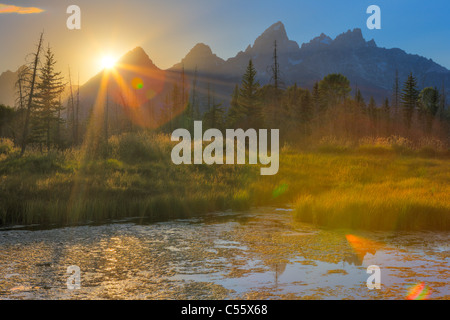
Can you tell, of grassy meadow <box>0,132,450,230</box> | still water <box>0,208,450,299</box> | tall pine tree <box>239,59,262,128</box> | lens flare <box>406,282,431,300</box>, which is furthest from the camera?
tall pine tree <box>239,59,262,128</box>

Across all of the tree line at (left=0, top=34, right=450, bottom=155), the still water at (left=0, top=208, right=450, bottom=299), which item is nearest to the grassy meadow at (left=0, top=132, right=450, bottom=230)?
the still water at (left=0, top=208, right=450, bottom=299)

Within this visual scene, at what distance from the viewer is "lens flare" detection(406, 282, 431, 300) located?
493 cm

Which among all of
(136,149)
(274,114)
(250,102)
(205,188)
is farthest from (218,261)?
(250,102)

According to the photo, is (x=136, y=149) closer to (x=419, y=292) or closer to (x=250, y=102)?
(x=419, y=292)

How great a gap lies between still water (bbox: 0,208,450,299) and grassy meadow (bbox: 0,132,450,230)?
1.19 metres

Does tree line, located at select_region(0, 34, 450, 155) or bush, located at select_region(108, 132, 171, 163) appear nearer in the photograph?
bush, located at select_region(108, 132, 171, 163)

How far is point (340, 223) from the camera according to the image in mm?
10305

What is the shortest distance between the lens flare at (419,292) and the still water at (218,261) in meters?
0.04

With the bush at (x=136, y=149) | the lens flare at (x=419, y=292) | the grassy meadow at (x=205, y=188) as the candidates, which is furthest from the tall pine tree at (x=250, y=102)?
the lens flare at (x=419, y=292)

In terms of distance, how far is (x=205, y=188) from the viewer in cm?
1530

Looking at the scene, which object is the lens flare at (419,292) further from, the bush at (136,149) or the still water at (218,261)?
the bush at (136,149)

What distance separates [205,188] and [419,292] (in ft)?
35.3

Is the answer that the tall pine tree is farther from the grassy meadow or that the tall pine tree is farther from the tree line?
the grassy meadow
